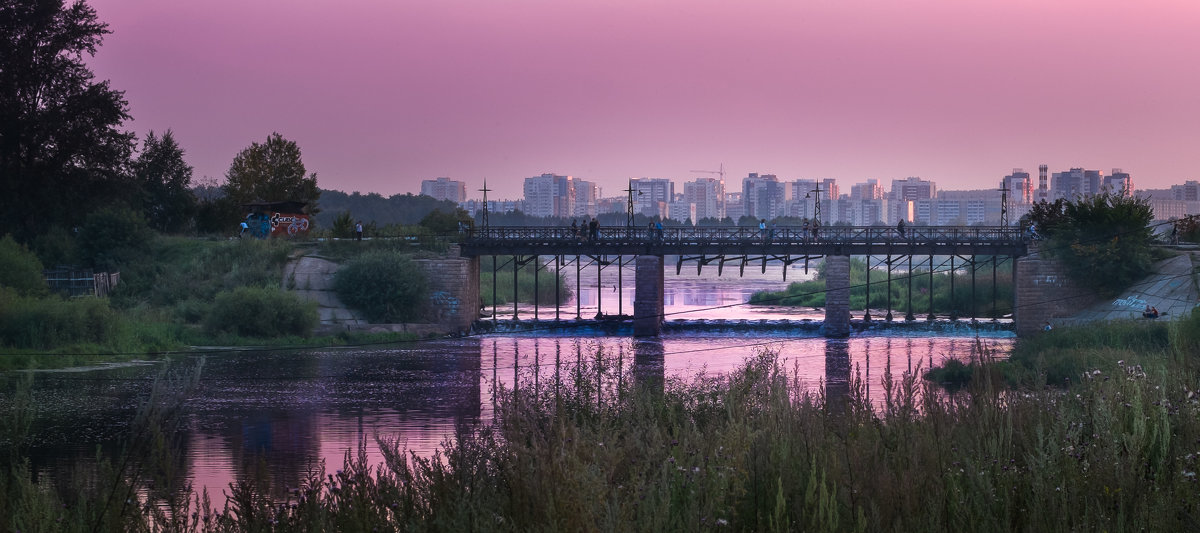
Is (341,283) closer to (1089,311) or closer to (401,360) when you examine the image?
(401,360)

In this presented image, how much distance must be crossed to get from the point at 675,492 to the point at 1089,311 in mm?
40395

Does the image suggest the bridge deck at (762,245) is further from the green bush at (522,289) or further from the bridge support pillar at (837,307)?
the green bush at (522,289)

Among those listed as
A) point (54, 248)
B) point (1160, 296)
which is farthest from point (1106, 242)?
point (54, 248)

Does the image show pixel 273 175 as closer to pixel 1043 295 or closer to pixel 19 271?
pixel 19 271

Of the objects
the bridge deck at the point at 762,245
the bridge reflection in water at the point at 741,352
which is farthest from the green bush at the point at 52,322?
the bridge deck at the point at 762,245

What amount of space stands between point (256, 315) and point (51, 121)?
46.9 feet

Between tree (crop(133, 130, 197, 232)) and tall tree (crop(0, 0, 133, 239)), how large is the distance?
38.4ft

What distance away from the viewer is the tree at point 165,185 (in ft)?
202

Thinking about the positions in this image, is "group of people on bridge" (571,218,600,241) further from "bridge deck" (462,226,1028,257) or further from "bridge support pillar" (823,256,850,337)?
"bridge support pillar" (823,256,850,337)

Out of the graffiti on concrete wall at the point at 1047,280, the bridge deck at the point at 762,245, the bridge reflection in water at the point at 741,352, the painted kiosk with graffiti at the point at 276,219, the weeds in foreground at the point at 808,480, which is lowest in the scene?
the bridge reflection in water at the point at 741,352

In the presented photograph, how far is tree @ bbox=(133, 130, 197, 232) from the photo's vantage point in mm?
61500

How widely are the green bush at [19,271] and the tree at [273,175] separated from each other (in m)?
26.0

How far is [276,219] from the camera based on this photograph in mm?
55875

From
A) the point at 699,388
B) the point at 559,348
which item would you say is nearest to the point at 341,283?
the point at 559,348
